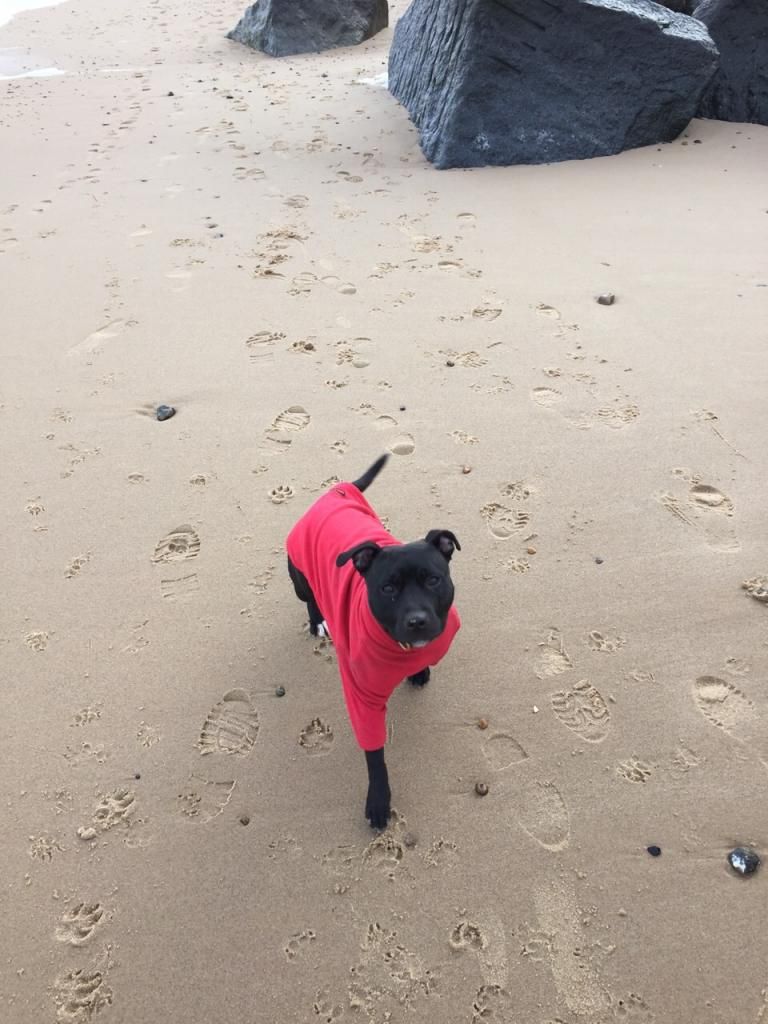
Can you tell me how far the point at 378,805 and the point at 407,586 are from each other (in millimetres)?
752

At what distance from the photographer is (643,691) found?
8.22ft

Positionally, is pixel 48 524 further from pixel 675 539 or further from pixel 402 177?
pixel 402 177

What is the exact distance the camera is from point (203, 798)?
231 centimetres

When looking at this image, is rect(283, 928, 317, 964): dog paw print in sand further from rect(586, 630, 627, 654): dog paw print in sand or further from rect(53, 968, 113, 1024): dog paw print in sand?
rect(586, 630, 627, 654): dog paw print in sand

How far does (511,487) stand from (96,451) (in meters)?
2.22

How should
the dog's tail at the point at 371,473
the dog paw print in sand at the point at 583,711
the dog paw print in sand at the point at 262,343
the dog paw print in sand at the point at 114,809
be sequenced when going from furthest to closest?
the dog paw print in sand at the point at 262,343 < the dog's tail at the point at 371,473 < the dog paw print in sand at the point at 583,711 < the dog paw print in sand at the point at 114,809

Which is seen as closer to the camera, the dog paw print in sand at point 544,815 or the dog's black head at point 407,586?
the dog's black head at point 407,586

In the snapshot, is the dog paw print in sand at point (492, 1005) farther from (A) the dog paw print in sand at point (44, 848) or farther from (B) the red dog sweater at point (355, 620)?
(A) the dog paw print in sand at point (44, 848)

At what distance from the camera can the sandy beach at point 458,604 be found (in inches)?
77.2

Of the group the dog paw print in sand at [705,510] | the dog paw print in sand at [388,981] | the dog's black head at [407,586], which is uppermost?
the dog's black head at [407,586]

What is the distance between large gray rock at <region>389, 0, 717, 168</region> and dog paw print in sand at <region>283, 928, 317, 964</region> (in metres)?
6.68

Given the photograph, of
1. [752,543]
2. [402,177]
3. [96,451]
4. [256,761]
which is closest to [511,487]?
[752,543]

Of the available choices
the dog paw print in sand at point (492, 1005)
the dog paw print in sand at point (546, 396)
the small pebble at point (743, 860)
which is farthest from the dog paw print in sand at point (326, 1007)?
the dog paw print in sand at point (546, 396)

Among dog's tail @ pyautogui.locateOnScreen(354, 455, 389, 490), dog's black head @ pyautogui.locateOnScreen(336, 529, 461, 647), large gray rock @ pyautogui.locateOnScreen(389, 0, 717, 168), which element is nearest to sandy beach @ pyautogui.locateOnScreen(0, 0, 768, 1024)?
dog's tail @ pyautogui.locateOnScreen(354, 455, 389, 490)
